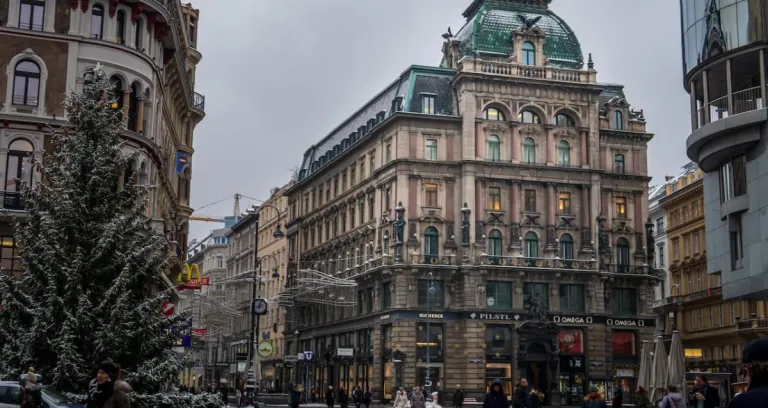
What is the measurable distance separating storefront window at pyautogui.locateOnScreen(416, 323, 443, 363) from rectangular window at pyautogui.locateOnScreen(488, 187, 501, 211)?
9815mm

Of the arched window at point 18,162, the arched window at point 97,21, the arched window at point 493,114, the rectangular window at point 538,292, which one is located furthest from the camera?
the arched window at point 493,114

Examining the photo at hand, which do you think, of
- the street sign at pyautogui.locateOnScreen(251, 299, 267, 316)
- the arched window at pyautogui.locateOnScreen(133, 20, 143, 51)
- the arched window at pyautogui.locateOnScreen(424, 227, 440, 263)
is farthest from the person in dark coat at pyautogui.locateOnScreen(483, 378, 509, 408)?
the arched window at pyautogui.locateOnScreen(424, 227, 440, 263)

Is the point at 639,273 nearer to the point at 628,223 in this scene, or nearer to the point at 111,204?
the point at 628,223

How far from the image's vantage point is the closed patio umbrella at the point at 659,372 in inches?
1487

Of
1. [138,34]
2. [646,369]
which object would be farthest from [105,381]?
[646,369]

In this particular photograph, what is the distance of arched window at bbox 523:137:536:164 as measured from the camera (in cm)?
7744

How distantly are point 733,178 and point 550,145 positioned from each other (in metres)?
39.6

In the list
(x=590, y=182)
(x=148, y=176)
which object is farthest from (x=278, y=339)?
(x=148, y=176)

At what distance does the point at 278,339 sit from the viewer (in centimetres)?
10812

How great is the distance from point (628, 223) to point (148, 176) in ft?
155

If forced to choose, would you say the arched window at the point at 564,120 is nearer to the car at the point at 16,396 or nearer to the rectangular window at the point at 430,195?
the rectangular window at the point at 430,195

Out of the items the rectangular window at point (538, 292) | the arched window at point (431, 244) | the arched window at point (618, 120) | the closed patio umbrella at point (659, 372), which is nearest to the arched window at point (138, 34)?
the closed patio umbrella at point (659, 372)

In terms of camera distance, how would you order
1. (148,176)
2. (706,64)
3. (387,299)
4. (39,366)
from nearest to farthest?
(39,366), (706,64), (148,176), (387,299)

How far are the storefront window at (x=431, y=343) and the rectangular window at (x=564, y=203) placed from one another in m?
13.3
